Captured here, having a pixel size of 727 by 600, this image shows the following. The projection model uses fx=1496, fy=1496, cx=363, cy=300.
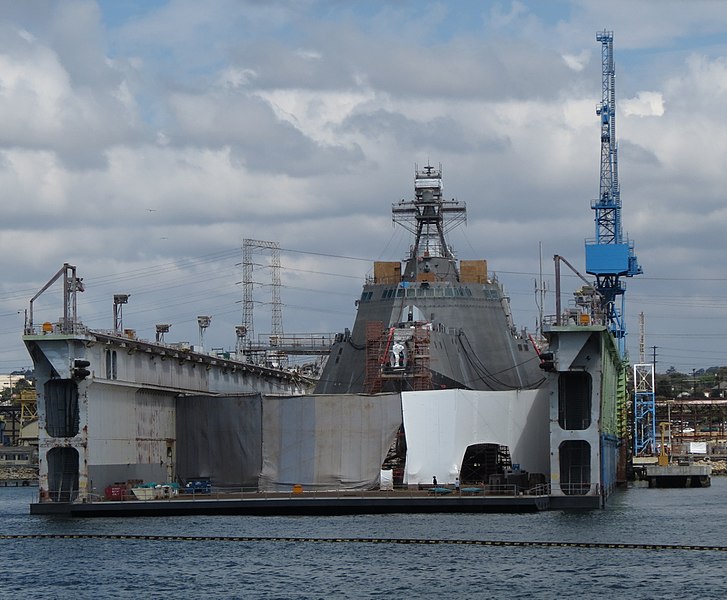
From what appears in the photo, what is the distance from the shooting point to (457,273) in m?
105

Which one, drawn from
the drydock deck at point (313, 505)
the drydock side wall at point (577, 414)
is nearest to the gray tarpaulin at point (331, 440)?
the drydock deck at point (313, 505)

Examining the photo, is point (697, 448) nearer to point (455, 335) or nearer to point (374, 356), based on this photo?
point (455, 335)

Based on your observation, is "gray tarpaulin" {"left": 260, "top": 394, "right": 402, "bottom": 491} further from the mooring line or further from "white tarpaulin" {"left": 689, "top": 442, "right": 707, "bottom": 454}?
"white tarpaulin" {"left": 689, "top": 442, "right": 707, "bottom": 454}

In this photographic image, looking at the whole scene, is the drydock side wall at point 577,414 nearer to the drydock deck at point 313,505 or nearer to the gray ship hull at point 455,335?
the drydock deck at point 313,505

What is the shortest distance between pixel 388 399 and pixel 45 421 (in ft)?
63.4

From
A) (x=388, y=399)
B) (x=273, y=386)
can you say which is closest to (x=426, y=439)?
(x=388, y=399)

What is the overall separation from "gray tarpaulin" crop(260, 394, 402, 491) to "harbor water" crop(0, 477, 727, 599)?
24.7ft

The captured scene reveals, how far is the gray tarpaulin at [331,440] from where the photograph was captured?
86000 mm

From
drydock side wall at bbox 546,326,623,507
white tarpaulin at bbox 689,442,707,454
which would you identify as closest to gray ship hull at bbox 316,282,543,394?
drydock side wall at bbox 546,326,623,507

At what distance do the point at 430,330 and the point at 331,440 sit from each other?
11.4m

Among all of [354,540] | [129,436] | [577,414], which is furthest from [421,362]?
[354,540]

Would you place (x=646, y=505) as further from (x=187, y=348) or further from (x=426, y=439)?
(x=187, y=348)

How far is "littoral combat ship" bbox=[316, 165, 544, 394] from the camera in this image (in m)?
92.1

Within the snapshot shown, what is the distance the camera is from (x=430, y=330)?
94062 mm
